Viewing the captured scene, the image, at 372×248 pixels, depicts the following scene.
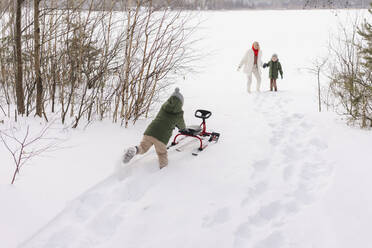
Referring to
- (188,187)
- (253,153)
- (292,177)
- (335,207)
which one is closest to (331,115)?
(253,153)

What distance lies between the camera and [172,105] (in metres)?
3.73

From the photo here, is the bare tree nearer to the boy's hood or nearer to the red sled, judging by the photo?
the boy's hood

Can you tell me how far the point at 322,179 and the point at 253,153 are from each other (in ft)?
3.81

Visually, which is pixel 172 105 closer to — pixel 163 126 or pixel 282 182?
pixel 163 126

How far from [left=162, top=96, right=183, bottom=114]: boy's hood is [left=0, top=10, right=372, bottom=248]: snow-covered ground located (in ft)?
2.68

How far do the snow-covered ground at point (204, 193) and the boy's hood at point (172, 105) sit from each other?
0.82 meters

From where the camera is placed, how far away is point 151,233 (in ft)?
8.79

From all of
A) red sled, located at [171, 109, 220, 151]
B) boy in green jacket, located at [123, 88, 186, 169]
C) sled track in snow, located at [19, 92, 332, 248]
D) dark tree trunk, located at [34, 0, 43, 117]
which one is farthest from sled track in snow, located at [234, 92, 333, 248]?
dark tree trunk, located at [34, 0, 43, 117]

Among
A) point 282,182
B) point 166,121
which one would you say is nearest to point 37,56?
point 166,121

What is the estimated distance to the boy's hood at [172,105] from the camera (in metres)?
3.73

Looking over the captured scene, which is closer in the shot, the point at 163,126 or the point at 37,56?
the point at 163,126

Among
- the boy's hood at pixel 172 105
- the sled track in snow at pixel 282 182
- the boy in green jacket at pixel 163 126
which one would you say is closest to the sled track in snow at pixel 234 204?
the sled track in snow at pixel 282 182

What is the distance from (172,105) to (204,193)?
1244 mm

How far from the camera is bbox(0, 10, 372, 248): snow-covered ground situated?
101 inches
